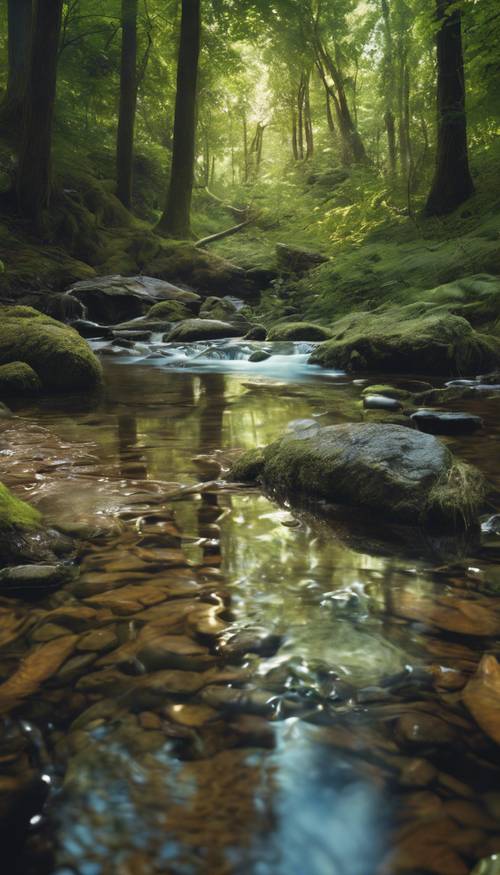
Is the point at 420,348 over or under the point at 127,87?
under

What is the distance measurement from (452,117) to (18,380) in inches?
424

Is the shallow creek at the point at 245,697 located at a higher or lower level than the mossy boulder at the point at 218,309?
lower

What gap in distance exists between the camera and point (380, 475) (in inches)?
120

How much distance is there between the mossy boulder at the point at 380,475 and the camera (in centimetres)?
292

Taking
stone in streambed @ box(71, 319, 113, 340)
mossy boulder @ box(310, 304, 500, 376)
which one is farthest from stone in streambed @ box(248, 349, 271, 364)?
stone in streambed @ box(71, 319, 113, 340)

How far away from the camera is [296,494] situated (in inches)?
131

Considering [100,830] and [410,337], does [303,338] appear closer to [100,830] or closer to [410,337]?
[410,337]

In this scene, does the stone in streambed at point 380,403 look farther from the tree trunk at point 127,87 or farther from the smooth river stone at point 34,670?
the tree trunk at point 127,87

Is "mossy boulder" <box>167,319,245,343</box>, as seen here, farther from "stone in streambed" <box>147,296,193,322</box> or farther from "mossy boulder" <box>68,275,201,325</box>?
"mossy boulder" <box>68,275,201,325</box>

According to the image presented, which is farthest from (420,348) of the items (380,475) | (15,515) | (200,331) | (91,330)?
(91,330)

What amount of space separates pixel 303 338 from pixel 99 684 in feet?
33.9

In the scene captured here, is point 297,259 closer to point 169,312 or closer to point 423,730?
point 169,312

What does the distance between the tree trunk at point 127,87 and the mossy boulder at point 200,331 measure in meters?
9.42

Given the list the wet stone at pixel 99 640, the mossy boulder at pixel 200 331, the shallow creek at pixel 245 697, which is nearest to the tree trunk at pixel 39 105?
the mossy boulder at pixel 200 331
